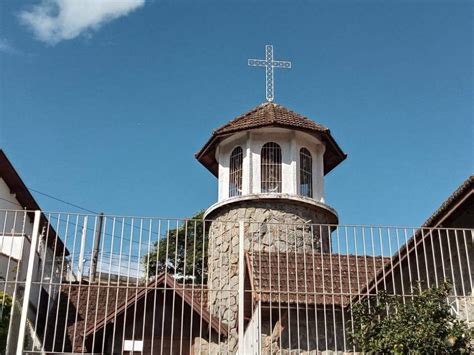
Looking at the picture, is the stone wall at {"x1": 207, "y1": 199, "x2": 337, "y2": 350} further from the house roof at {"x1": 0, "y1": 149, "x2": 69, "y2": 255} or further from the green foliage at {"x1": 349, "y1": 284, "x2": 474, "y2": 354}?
the house roof at {"x1": 0, "y1": 149, "x2": 69, "y2": 255}

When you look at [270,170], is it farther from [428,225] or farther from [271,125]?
[428,225]

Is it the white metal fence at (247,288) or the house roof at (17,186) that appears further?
the house roof at (17,186)

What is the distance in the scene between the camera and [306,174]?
16359 mm

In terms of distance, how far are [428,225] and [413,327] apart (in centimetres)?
196

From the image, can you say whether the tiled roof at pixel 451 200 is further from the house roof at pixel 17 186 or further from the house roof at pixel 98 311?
the house roof at pixel 17 186

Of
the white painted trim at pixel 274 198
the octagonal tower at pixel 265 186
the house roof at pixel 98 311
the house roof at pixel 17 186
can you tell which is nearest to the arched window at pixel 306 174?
the octagonal tower at pixel 265 186

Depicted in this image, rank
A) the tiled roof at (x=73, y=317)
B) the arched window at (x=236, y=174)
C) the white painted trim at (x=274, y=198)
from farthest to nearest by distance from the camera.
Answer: the arched window at (x=236, y=174), the tiled roof at (x=73, y=317), the white painted trim at (x=274, y=198)

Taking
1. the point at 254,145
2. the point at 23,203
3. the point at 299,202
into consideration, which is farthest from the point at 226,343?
the point at 23,203

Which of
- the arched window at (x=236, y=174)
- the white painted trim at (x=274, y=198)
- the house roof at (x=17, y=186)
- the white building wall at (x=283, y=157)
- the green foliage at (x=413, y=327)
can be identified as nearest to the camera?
the green foliage at (x=413, y=327)

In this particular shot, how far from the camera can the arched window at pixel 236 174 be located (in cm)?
1623

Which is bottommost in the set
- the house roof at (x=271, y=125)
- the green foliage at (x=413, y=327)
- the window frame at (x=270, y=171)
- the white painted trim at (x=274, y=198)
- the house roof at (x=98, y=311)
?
the green foliage at (x=413, y=327)

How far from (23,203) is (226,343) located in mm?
11985

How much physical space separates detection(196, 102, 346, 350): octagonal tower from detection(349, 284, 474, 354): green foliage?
5.38 metres

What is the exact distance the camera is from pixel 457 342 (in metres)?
8.41
